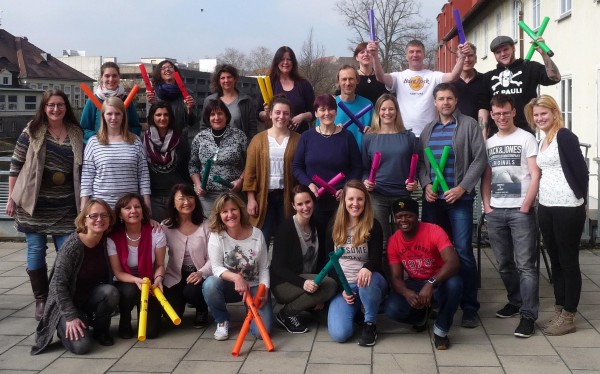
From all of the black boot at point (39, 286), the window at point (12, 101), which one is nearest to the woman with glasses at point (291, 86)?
the black boot at point (39, 286)

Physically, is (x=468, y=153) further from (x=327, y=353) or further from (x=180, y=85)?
(x=180, y=85)

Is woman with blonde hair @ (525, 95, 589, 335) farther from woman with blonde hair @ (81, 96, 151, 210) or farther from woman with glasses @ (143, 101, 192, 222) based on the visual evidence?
woman with blonde hair @ (81, 96, 151, 210)

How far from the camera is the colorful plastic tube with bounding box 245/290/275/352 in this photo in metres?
4.90

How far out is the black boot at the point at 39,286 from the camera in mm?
5711

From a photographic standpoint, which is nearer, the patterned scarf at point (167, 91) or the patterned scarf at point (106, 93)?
the patterned scarf at point (106, 93)

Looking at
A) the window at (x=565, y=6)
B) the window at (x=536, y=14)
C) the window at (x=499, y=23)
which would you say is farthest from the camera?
the window at (x=499, y=23)

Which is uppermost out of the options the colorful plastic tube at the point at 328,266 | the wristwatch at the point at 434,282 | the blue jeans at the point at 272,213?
the blue jeans at the point at 272,213

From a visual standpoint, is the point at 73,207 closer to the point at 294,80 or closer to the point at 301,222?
the point at 301,222

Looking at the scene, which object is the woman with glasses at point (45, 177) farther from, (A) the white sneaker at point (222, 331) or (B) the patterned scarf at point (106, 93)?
(A) the white sneaker at point (222, 331)

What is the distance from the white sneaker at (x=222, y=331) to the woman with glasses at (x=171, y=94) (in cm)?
205

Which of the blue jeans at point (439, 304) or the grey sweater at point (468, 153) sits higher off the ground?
the grey sweater at point (468, 153)

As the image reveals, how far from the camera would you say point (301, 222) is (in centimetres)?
538

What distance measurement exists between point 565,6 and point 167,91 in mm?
10189

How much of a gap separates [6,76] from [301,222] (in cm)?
6819
